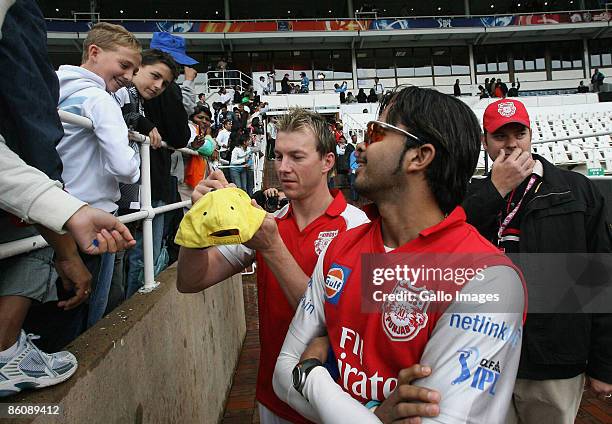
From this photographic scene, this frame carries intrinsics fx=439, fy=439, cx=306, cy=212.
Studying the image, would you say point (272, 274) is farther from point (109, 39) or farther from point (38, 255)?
point (109, 39)

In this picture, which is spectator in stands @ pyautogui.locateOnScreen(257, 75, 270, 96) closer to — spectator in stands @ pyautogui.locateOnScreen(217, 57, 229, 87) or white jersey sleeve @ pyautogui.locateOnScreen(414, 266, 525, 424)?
spectator in stands @ pyautogui.locateOnScreen(217, 57, 229, 87)

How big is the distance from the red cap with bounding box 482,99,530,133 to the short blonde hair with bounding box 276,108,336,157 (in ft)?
2.51

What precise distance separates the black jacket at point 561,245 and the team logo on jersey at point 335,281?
88 centimetres

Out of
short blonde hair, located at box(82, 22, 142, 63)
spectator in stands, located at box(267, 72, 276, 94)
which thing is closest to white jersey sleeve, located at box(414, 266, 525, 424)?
short blonde hair, located at box(82, 22, 142, 63)

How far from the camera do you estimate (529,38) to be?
31219mm

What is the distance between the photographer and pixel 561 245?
1859mm

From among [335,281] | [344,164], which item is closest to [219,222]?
[335,281]

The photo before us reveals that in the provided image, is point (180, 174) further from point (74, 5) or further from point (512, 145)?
point (74, 5)

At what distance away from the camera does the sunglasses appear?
1.33m

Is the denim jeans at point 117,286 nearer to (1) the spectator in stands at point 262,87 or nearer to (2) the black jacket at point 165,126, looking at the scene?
(2) the black jacket at point 165,126

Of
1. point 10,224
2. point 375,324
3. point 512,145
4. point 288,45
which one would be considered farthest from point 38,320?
point 288,45

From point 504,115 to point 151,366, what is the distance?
195 cm

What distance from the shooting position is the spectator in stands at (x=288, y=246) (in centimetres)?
165

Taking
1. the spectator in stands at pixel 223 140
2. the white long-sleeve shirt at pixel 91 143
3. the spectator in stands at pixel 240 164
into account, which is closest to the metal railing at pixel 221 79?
the spectator in stands at pixel 223 140
